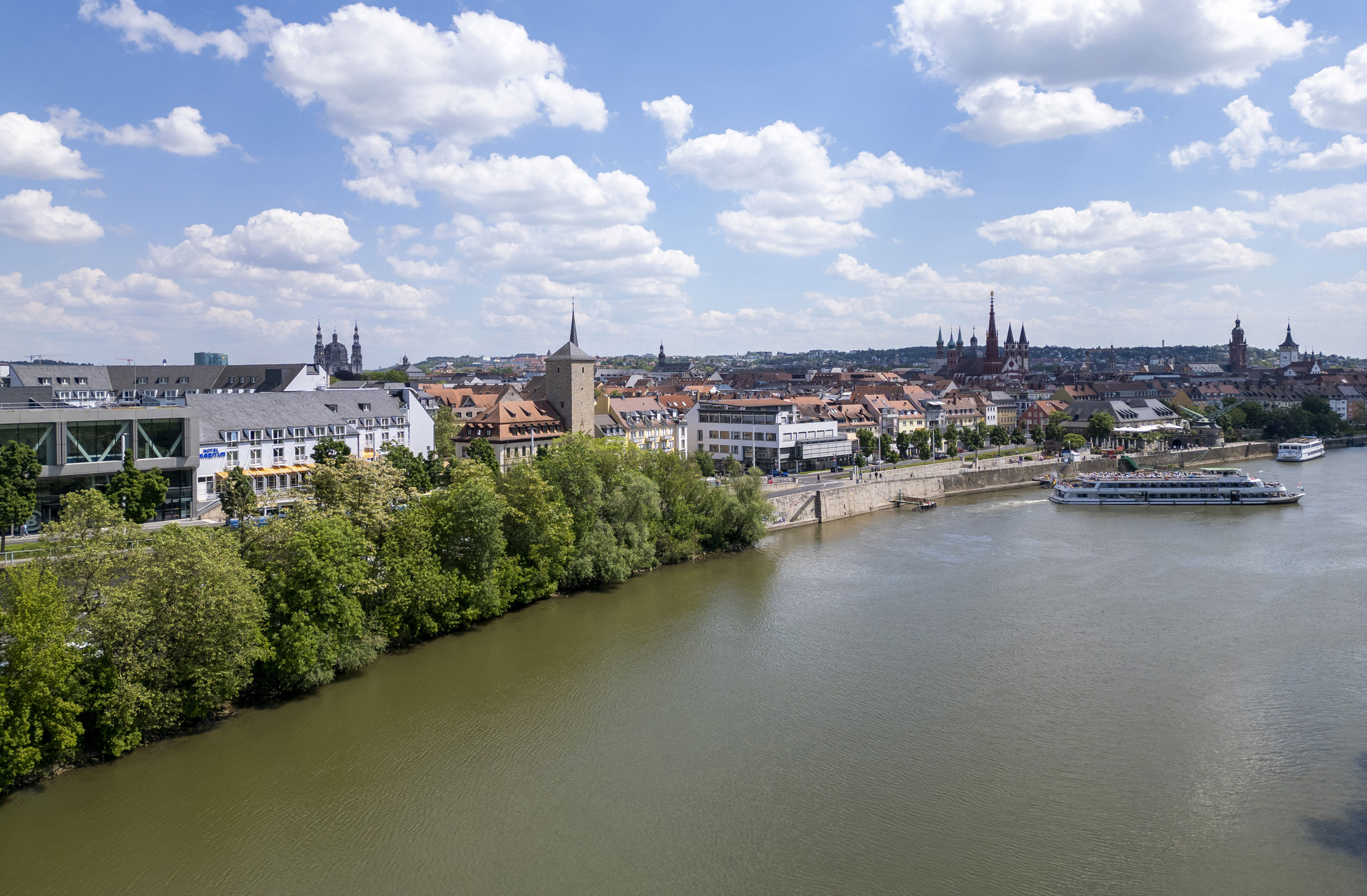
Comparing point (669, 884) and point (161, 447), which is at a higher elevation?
point (161, 447)

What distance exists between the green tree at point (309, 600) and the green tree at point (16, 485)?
1054cm

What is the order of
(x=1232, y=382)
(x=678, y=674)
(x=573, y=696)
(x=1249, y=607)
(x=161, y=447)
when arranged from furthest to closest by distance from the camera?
(x=1232, y=382)
(x=161, y=447)
(x=1249, y=607)
(x=678, y=674)
(x=573, y=696)

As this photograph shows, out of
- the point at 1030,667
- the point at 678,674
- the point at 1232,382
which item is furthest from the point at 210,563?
the point at 1232,382

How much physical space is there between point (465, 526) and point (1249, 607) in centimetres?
2281

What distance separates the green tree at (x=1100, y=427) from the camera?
75.9 metres

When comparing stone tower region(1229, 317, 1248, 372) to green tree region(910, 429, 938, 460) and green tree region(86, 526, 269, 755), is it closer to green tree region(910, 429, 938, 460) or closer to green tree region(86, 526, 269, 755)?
green tree region(910, 429, 938, 460)

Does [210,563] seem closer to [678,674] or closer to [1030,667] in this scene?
[678,674]

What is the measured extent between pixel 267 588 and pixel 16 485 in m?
12.9

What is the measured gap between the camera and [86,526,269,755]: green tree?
15992 mm

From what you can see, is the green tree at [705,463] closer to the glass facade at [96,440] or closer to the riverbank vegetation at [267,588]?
the riverbank vegetation at [267,588]

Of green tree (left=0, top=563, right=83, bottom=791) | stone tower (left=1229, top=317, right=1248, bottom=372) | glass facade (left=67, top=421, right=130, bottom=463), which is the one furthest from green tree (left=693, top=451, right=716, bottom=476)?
stone tower (left=1229, top=317, right=1248, bottom=372)

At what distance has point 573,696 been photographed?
2036cm

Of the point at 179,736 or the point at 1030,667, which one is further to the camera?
the point at 1030,667

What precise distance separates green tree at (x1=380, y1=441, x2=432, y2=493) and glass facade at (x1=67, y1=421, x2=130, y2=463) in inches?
349
